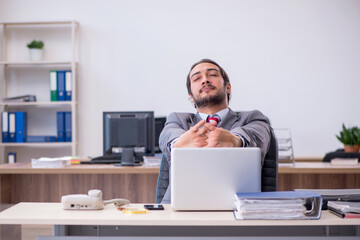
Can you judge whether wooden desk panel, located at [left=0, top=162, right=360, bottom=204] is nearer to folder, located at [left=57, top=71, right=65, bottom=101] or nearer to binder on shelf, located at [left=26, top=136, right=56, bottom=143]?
binder on shelf, located at [left=26, top=136, right=56, bottom=143]

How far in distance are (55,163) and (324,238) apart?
2.45m

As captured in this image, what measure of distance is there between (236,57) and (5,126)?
2.75m

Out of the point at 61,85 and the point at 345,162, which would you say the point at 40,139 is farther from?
the point at 345,162

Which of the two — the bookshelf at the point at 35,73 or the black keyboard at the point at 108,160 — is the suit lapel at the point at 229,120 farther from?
the bookshelf at the point at 35,73

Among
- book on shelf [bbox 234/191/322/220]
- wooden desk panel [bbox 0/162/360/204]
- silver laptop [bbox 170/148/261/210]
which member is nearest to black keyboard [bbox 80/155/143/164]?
wooden desk panel [bbox 0/162/360/204]

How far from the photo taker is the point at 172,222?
1.50 metres

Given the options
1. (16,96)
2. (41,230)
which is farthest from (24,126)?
(41,230)

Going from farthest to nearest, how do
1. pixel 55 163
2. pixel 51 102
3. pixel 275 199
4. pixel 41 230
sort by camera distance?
pixel 51 102
pixel 41 230
pixel 55 163
pixel 275 199

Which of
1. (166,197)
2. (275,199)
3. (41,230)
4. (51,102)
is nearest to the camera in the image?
(275,199)

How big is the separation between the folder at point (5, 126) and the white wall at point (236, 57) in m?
0.82

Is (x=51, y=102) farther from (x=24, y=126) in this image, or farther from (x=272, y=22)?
(x=272, y=22)

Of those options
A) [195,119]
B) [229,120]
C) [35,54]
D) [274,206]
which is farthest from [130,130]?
[35,54]

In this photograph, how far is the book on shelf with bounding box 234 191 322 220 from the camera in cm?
152

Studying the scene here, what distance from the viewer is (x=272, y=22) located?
5.48 m
